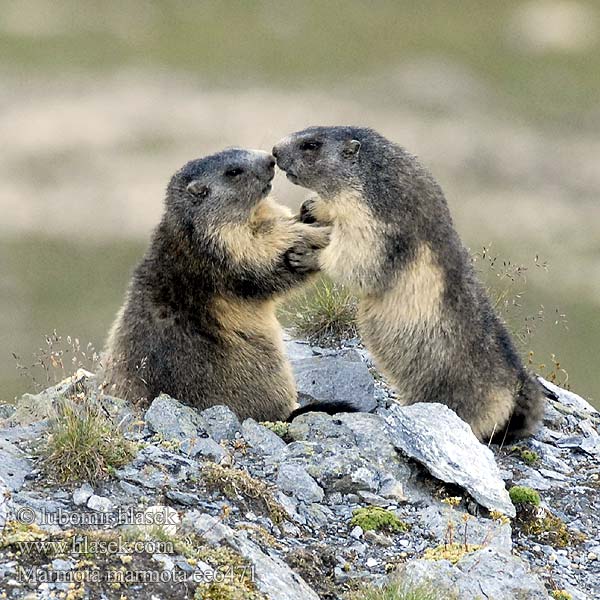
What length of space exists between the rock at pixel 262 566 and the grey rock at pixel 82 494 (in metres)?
0.89

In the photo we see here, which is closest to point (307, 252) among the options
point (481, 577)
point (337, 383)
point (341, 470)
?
point (337, 383)

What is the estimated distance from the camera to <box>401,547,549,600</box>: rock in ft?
25.7

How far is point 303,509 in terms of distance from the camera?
903 centimetres

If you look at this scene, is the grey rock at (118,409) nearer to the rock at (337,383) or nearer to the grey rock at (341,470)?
the grey rock at (341,470)

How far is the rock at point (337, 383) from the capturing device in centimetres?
1219

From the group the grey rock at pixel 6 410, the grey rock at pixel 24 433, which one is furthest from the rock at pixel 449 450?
the grey rock at pixel 6 410

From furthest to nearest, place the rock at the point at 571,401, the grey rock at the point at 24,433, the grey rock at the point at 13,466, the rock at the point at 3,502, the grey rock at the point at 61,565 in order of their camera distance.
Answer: the rock at the point at 571,401 → the grey rock at the point at 24,433 → the grey rock at the point at 13,466 → the rock at the point at 3,502 → the grey rock at the point at 61,565

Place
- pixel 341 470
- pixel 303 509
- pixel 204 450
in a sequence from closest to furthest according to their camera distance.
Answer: pixel 303 509 → pixel 204 450 → pixel 341 470

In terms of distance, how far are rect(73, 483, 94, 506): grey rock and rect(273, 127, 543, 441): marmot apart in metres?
3.35

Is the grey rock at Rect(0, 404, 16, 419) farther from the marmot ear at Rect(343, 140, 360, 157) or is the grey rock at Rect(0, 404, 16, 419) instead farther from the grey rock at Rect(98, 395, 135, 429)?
the marmot ear at Rect(343, 140, 360, 157)

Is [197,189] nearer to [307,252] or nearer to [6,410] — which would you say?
[307,252]

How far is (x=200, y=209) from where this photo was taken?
35.6 ft

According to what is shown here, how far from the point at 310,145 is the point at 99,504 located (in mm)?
4426

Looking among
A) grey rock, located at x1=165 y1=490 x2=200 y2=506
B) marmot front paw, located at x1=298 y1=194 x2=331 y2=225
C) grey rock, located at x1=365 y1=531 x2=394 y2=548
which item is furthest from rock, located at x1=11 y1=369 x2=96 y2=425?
grey rock, located at x1=365 y1=531 x2=394 y2=548
